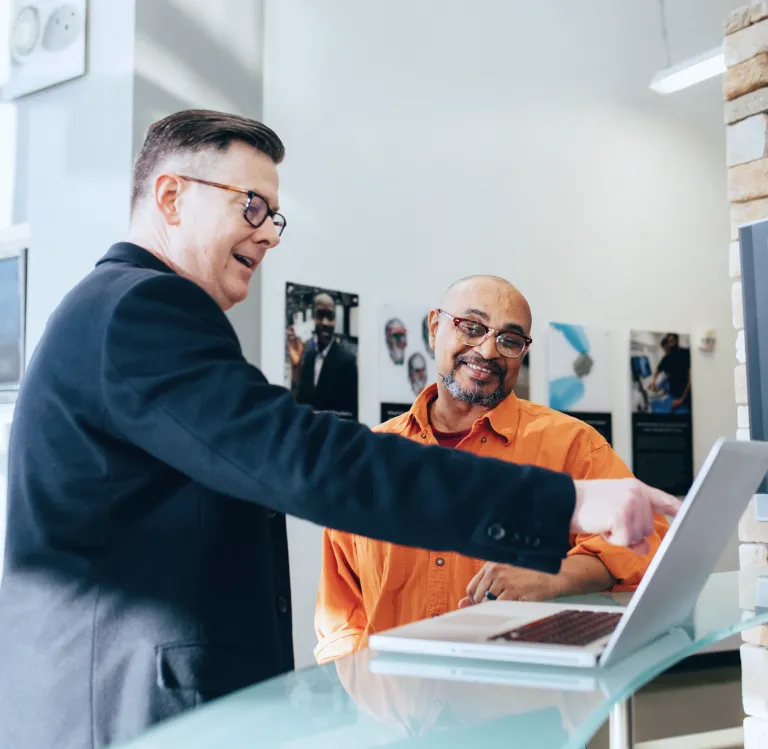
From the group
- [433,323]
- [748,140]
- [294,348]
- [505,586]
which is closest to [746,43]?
[748,140]

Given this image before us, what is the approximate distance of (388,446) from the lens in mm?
1069

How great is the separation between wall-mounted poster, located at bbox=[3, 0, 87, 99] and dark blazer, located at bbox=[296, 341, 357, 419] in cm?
159

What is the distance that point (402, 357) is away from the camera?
15.5ft

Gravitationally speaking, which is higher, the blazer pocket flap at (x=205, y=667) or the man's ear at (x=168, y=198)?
the man's ear at (x=168, y=198)

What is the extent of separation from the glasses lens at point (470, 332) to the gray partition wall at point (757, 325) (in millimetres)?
648

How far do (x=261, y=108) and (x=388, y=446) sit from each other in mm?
3225

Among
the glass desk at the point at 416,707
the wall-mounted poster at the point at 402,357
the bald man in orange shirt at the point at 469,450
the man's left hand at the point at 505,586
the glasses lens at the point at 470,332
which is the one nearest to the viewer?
the glass desk at the point at 416,707

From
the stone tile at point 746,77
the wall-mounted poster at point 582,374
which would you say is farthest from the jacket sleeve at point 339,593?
the wall-mounted poster at point 582,374

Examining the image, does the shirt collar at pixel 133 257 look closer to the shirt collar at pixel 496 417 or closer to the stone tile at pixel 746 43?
the shirt collar at pixel 496 417

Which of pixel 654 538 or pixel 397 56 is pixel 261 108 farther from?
pixel 654 538

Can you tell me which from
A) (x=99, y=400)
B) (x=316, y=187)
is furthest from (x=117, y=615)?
(x=316, y=187)

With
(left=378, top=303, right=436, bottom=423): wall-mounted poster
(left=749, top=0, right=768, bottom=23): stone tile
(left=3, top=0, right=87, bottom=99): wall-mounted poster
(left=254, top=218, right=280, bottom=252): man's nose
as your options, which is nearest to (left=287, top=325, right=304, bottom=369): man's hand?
(left=378, top=303, right=436, bottom=423): wall-mounted poster

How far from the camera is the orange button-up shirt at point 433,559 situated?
2.10 metres

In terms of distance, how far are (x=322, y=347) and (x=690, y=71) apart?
2956 mm
